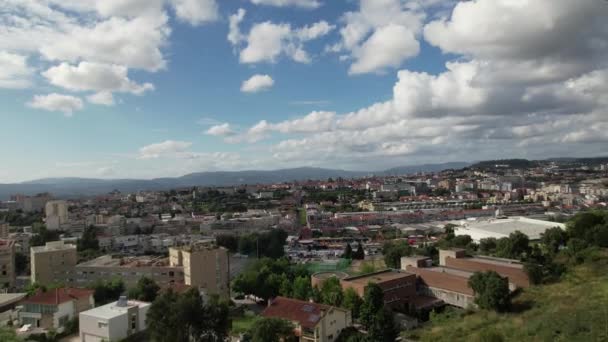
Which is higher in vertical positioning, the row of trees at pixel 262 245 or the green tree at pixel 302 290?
the green tree at pixel 302 290

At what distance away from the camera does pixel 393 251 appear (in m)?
18.5

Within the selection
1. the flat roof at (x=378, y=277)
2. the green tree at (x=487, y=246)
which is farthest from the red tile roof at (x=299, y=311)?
the green tree at (x=487, y=246)

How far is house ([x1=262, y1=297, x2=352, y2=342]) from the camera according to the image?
10.3 meters

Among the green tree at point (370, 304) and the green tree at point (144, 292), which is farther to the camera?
the green tree at point (144, 292)

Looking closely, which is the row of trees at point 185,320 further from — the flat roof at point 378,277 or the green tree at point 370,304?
the flat roof at point 378,277

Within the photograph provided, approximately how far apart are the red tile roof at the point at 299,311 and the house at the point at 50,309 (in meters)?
5.59

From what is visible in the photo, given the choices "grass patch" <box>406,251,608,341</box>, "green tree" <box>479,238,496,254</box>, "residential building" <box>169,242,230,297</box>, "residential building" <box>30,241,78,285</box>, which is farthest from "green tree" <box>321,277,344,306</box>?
"residential building" <box>30,241,78,285</box>

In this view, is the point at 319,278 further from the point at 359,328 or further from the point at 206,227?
the point at 206,227

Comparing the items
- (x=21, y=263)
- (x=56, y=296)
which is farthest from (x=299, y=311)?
(x=21, y=263)

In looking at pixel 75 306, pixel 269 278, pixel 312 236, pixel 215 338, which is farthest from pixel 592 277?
pixel 312 236

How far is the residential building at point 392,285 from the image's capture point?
42.7ft

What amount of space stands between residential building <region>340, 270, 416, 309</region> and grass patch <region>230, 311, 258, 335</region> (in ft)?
9.50

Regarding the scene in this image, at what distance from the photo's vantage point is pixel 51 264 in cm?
1778

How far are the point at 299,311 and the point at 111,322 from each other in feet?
14.7
